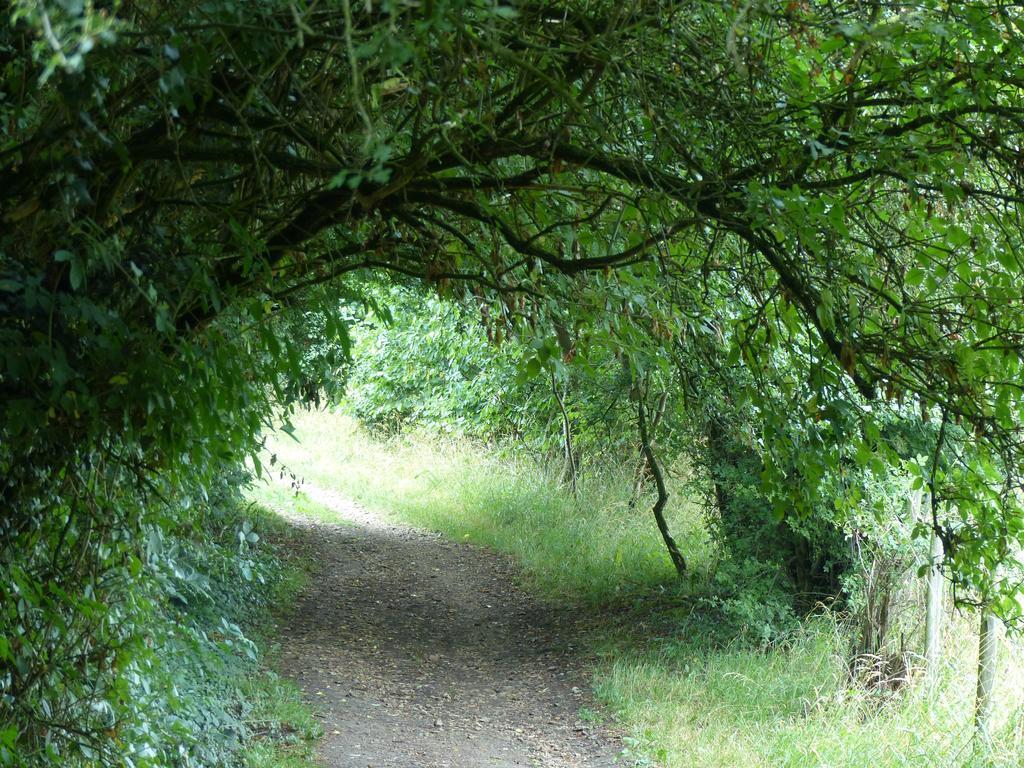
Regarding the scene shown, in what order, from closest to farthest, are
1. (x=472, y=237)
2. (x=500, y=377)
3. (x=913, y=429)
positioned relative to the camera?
(x=472, y=237) < (x=913, y=429) < (x=500, y=377)

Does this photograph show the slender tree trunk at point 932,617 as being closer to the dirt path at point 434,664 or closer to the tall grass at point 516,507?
the dirt path at point 434,664

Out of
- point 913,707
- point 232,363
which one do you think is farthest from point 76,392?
point 913,707

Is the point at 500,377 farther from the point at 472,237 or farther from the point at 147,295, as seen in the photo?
the point at 147,295

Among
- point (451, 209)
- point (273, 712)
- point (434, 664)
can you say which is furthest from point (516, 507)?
point (451, 209)

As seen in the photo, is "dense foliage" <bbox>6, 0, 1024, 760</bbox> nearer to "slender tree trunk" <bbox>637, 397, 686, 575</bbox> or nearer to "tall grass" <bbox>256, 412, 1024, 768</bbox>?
"tall grass" <bbox>256, 412, 1024, 768</bbox>

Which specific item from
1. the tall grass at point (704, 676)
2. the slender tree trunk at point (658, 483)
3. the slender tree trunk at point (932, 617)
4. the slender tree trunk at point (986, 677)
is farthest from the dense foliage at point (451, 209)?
the slender tree trunk at point (658, 483)

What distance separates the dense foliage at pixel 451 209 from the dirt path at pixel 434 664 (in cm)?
351

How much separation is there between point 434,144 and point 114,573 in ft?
7.19

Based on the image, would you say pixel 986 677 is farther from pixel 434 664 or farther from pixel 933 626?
pixel 434 664

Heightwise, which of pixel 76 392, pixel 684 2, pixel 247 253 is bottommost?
pixel 76 392

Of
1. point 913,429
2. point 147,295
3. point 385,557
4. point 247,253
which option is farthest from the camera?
point 385,557

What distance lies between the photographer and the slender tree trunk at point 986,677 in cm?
583

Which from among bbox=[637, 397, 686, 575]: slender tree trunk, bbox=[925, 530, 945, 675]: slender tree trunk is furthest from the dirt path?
bbox=[925, 530, 945, 675]: slender tree trunk

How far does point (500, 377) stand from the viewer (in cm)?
1548
